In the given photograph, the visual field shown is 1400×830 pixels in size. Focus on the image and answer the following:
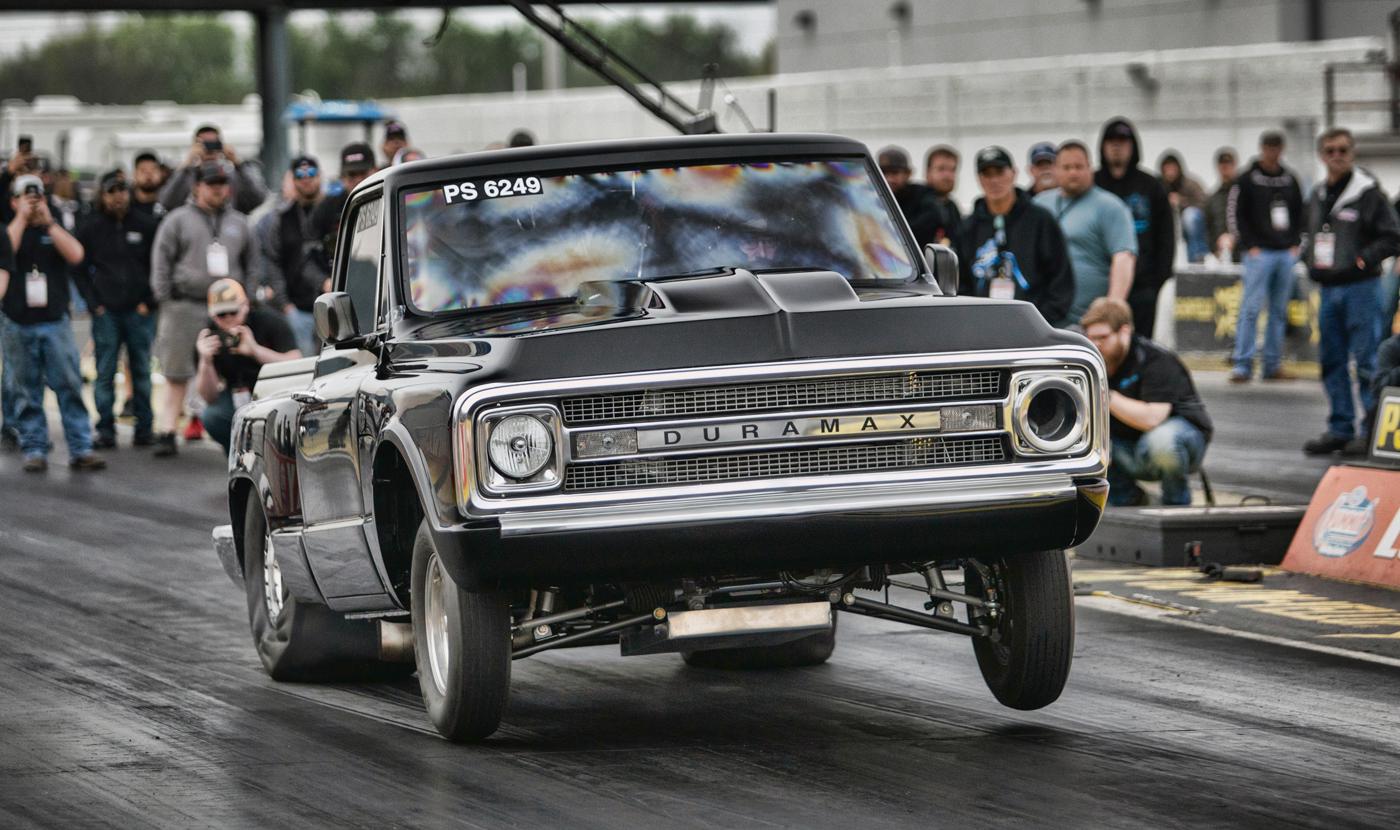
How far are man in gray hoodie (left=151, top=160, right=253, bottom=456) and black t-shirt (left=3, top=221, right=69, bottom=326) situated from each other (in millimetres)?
780

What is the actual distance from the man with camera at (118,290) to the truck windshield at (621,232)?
1155 centimetres

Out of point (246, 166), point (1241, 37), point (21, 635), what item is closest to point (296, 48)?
point (1241, 37)

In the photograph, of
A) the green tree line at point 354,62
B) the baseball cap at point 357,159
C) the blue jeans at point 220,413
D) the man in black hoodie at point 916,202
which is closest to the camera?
the man in black hoodie at point 916,202

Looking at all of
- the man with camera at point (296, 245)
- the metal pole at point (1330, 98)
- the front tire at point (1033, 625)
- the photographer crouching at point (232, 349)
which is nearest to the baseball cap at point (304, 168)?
the man with camera at point (296, 245)

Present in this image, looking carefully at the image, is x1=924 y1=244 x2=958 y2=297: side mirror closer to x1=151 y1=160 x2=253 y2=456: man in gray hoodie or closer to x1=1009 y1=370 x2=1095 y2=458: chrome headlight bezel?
x1=1009 y1=370 x2=1095 y2=458: chrome headlight bezel

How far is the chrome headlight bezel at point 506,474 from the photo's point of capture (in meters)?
6.83

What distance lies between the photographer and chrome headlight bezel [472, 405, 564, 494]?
6828 mm

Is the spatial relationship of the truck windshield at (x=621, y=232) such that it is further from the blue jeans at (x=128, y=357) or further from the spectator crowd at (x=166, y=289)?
the blue jeans at (x=128, y=357)

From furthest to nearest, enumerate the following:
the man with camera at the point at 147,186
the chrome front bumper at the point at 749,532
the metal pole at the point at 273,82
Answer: the metal pole at the point at 273,82, the man with camera at the point at 147,186, the chrome front bumper at the point at 749,532

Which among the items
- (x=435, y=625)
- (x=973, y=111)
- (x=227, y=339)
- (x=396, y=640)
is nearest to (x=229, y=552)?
(x=396, y=640)

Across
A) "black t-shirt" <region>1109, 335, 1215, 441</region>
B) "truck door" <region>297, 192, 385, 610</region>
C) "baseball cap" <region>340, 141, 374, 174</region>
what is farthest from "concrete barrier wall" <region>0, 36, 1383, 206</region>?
"truck door" <region>297, 192, 385, 610</region>

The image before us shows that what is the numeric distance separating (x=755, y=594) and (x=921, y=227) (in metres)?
8.01

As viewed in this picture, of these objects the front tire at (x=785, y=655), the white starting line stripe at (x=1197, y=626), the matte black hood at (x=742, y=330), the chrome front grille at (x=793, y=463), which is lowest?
the white starting line stripe at (x=1197, y=626)

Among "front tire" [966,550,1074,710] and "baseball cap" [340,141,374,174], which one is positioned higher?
"baseball cap" [340,141,374,174]
